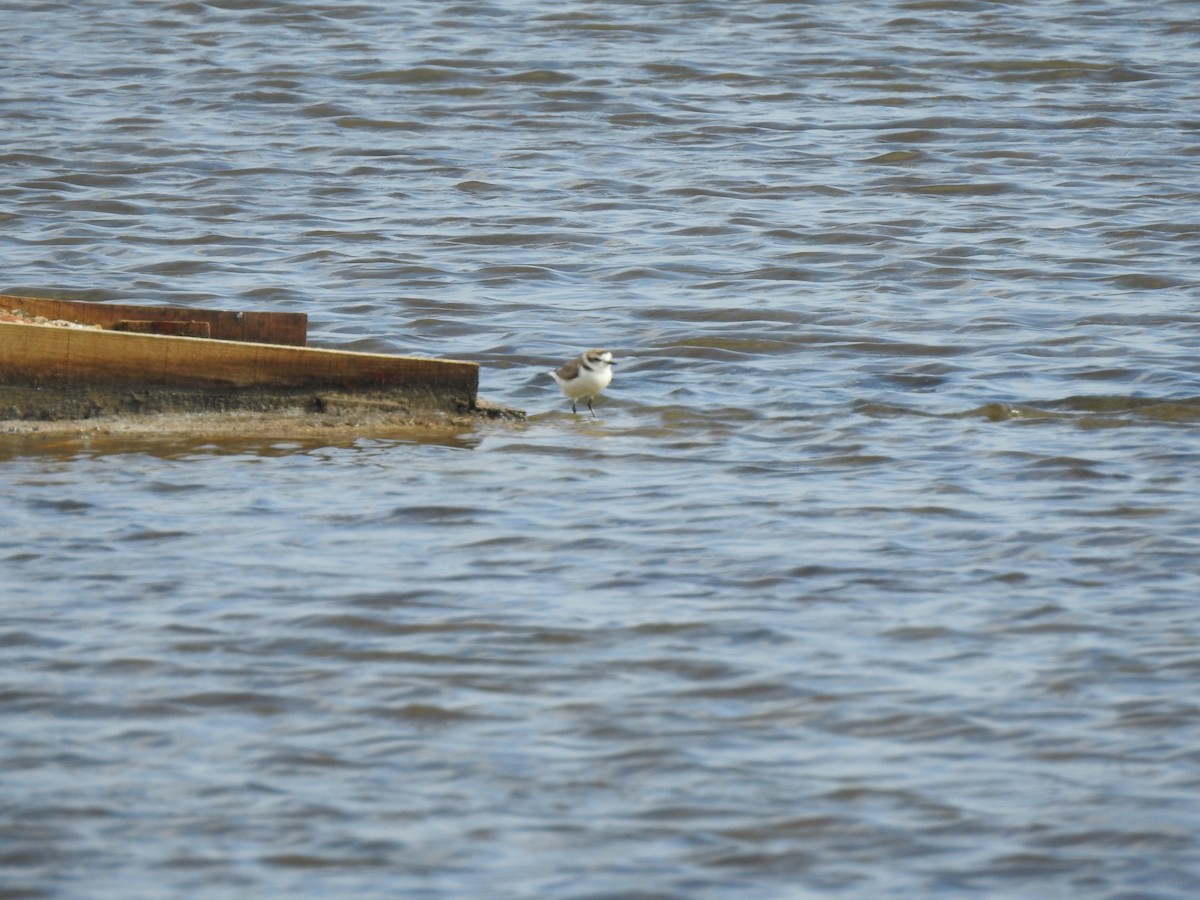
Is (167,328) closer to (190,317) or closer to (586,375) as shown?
(190,317)

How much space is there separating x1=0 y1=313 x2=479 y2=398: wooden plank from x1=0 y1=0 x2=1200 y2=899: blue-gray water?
0.31 metres

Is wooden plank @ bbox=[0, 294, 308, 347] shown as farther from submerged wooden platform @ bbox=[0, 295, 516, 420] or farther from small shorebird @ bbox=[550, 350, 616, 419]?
small shorebird @ bbox=[550, 350, 616, 419]

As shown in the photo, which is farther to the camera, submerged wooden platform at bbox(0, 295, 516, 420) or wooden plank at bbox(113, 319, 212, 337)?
wooden plank at bbox(113, 319, 212, 337)

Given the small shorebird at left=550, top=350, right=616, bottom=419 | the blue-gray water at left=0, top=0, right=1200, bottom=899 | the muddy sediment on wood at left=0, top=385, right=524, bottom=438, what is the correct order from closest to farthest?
the blue-gray water at left=0, top=0, right=1200, bottom=899 < the muddy sediment on wood at left=0, top=385, right=524, bottom=438 < the small shorebird at left=550, top=350, right=616, bottom=419

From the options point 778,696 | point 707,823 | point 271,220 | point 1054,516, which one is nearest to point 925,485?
point 1054,516

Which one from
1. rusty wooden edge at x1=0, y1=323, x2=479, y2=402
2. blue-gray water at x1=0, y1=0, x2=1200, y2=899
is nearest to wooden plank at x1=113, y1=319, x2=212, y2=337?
rusty wooden edge at x1=0, y1=323, x2=479, y2=402

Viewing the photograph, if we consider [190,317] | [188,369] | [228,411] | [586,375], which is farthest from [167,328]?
[586,375]

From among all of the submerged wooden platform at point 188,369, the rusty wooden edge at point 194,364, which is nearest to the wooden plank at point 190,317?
the submerged wooden platform at point 188,369

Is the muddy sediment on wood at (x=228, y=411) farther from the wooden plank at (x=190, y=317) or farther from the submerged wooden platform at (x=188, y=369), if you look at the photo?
the wooden plank at (x=190, y=317)

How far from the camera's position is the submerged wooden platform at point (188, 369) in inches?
334

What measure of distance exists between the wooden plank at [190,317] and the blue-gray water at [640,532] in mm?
675

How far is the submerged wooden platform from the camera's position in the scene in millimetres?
Answer: 8477

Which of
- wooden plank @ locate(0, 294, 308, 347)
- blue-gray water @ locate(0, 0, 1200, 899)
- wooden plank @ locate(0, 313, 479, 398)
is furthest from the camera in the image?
wooden plank @ locate(0, 294, 308, 347)

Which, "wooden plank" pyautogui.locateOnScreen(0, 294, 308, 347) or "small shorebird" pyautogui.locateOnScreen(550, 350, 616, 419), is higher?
"wooden plank" pyautogui.locateOnScreen(0, 294, 308, 347)
